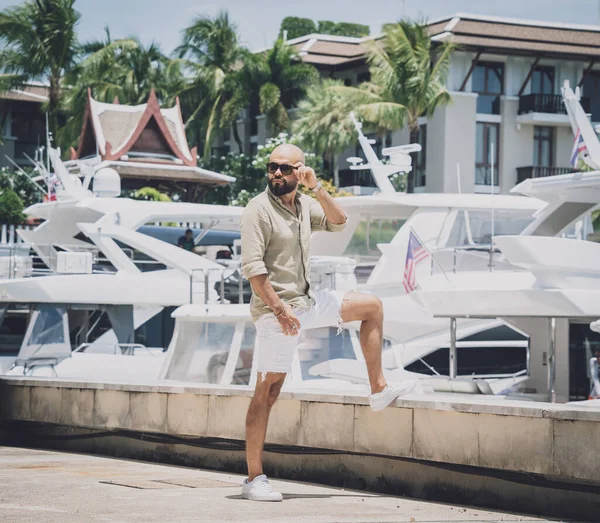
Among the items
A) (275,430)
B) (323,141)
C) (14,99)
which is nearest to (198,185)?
(323,141)

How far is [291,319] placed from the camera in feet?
22.4

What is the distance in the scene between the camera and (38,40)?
51844 millimetres

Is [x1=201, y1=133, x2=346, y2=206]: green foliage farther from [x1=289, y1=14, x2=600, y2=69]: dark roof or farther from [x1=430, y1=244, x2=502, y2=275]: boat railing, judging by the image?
[x1=430, y1=244, x2=502, y2=275]: boat railing

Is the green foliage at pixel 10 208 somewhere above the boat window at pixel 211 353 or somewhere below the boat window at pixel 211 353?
above

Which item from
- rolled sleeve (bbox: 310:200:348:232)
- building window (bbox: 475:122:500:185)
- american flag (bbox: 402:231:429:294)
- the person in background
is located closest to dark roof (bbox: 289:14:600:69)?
building window (bbox: 475:122:500:185)

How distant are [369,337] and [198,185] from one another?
36.2m

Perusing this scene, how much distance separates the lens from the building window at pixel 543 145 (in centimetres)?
5494

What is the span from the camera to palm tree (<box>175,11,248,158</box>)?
2242 inches

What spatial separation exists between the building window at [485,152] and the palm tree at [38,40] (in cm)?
1826

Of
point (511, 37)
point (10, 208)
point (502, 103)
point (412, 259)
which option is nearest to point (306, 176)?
point (412, 259)

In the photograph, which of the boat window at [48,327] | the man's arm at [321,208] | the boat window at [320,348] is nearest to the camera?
the man's arm at [321,208]

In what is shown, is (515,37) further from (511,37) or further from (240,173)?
(240,173)

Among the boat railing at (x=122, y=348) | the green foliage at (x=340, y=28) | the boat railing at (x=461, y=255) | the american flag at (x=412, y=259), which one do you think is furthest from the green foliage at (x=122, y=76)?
the american flag at (x=412, y=259)

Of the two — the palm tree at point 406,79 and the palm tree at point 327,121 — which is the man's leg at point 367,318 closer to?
the palm tree at point 406,79
